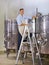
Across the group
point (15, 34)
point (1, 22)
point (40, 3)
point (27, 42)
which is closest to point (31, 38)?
point (27, 42)

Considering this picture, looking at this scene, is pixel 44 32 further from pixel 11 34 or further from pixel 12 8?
pixel 12 8

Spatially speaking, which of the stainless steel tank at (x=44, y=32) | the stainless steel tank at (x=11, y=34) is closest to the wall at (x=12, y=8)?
the stainless steel tank at (x=11, y=34)

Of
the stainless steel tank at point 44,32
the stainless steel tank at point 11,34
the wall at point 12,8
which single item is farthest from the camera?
the wall at point 12,8

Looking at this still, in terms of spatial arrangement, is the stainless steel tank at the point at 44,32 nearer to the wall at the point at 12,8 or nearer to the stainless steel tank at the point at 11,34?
the stainless steel tank at the point at 11,34

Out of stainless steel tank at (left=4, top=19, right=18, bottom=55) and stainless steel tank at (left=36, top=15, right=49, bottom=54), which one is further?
stainless steel tank at (left=4, top=19, right=18, bottom=55)

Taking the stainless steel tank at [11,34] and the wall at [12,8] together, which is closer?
the stainless steel tank at [11,34]

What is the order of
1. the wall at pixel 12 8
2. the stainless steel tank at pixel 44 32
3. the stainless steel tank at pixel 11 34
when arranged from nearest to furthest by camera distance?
the stainless steel tank at pixel 44 32, the stainless steel tank at pixel 11 34, the wall at pixel 12 8

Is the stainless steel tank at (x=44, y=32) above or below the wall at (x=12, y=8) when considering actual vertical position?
below

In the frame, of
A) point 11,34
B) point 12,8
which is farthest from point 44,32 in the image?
point 12,8

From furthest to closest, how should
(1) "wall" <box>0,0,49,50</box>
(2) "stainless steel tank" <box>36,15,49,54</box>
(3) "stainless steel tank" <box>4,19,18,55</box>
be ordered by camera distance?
1. (1) "wall" <box>0,0,49,50</box>
2. (3) "stainless steel tank" <box>4,19,18,55</box>
3. (2) "stainless steel tank" <box>36,15,49,54</box>

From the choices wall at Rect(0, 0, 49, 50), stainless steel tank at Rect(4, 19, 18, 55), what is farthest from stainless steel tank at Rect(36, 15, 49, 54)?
wall at Rect(0, 0, 49, 50)

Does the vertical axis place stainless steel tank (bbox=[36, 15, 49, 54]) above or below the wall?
below

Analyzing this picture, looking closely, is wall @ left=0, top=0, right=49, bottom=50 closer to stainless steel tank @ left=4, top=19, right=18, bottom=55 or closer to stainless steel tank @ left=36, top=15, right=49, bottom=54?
stainless steel tank @ left=4, top=19, right=18, bottom=55

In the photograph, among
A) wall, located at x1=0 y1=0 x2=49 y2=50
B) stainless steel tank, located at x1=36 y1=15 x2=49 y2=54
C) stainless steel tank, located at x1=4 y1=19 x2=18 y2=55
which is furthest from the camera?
wall, located at x1=0 y1=0 x2=49 y2=50
